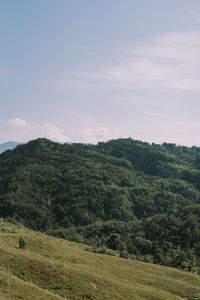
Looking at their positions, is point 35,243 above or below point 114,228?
above

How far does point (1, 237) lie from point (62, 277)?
20.4 meters

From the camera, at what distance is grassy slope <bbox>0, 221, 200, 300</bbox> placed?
133 feet

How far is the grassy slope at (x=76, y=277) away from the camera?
40.5m

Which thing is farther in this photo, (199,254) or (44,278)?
(199,254)

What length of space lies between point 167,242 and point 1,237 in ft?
372

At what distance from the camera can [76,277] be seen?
46.0 metres

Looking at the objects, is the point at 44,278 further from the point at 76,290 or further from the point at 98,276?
the point at 98,276

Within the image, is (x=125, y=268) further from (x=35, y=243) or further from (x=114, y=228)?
(x=114, y=228)

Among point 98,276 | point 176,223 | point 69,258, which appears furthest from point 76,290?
point 176,223

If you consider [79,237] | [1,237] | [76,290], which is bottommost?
[79,237]

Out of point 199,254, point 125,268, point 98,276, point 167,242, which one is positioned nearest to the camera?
point 98,276

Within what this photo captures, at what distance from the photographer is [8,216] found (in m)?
197

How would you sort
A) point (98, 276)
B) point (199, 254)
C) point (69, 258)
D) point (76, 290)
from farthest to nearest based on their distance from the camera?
point (199, 254)
point (69, 258)
point (98, 276)
point (76, 290)

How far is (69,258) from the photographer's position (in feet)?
187
